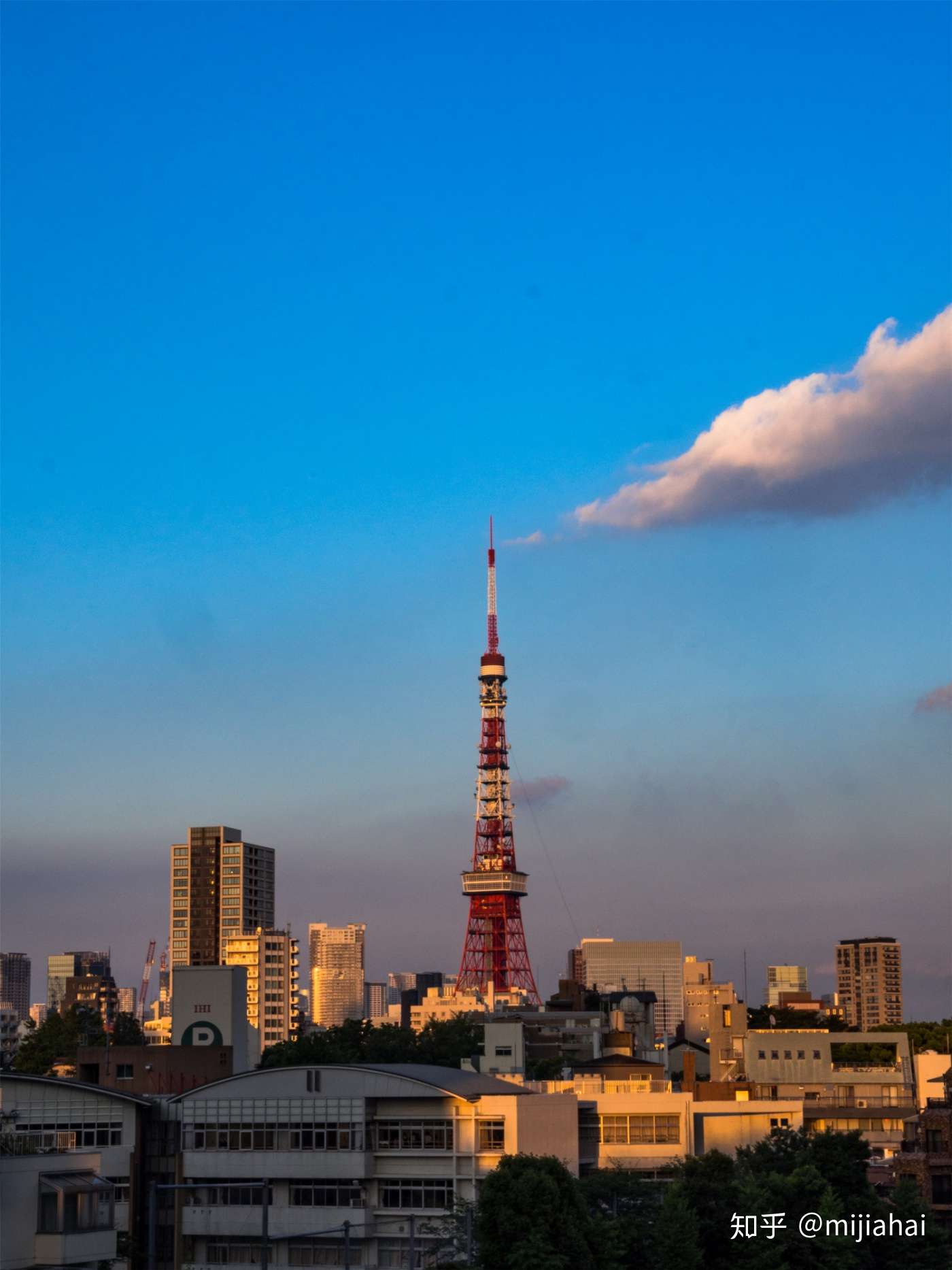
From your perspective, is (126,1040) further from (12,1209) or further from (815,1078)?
(12,1209)

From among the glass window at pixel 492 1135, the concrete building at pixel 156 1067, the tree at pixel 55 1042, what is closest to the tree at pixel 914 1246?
the glass window at pixel 492 1135

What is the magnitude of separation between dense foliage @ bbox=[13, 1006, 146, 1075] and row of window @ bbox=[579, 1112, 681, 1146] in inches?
2594

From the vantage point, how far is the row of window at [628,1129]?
216 ft

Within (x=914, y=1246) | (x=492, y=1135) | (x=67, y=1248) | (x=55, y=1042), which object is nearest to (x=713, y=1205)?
(x=914, y=1246)

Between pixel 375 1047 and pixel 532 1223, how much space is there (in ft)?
236

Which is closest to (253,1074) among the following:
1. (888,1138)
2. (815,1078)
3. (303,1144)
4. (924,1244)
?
(303,1144)

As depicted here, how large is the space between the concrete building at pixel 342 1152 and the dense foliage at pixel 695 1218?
731 centimetres

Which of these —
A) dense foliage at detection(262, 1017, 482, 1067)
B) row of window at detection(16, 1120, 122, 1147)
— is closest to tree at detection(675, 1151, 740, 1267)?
row of window at detection(16, 1120, 122, 1147)

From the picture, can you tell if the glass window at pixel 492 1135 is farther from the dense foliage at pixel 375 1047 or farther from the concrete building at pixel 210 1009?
the dense foliage at pixel 375 1047

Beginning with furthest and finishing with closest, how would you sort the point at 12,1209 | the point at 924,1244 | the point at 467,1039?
the point at 467,1039, the point at 924,1244, the point at 12,1209

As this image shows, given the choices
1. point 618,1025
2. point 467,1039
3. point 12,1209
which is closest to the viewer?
point 12,1209

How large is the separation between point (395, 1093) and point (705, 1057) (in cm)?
7441

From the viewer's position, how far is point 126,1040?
5979 inches

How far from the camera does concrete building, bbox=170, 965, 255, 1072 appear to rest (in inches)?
3585
